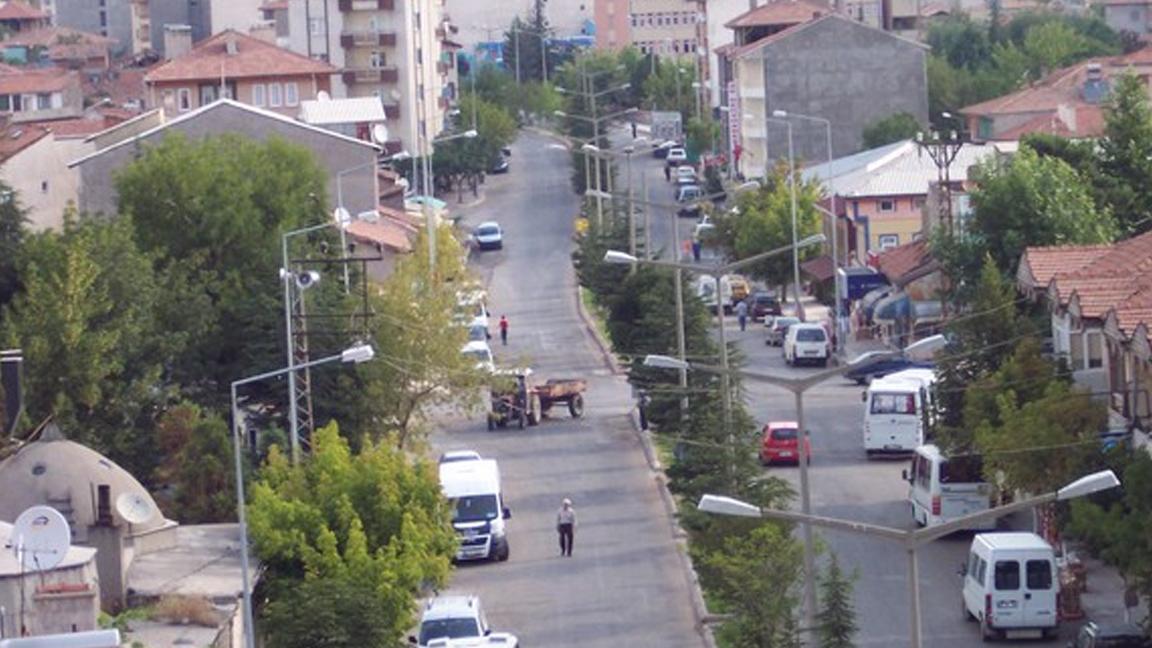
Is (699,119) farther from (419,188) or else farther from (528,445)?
(528,445)

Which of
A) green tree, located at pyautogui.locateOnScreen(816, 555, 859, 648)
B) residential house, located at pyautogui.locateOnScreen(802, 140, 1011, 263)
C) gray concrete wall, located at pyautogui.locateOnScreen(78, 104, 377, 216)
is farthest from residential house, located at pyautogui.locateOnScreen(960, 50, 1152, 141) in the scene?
green tree, located at pyautogui.locateOnScreen(816, 555, 859, 648)

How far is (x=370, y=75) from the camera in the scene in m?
108

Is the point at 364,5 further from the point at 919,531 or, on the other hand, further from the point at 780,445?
the point at 919,531

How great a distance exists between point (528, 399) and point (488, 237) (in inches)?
1474

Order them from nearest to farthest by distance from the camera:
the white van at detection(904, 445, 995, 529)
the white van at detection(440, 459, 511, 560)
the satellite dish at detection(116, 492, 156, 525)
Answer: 1. the satellite dish at detection(116, 492, 156, 525)
2. the white van at detection(904, 445, 995, 529)
3. the white van at detection(440, 459, 511, 560)

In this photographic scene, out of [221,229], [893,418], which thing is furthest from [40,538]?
[221,229]

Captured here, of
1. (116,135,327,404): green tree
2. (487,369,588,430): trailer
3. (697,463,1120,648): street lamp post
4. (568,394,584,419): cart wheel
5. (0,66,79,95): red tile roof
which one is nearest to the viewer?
(697,463,1120,648): street lamp post

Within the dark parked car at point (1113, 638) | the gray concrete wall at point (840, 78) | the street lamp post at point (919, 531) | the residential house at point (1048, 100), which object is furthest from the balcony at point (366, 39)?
the street lamp post at point (919, 531)

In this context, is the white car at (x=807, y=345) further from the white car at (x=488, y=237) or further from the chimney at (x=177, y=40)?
the chimney at (x=177, y=40)

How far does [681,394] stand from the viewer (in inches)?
1873

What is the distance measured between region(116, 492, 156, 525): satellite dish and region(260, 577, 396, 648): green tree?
3990mm

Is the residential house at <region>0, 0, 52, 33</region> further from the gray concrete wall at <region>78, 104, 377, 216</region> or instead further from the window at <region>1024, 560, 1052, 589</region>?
the window at <region>1024, 560, 1052, 589</region>

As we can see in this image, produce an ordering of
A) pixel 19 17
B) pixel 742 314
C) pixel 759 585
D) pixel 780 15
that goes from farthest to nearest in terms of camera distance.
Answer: pixel 19 17 < pixel 780 15 < pixel 742 314 < pixel 759 585

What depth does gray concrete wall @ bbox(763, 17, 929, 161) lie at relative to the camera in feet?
331
